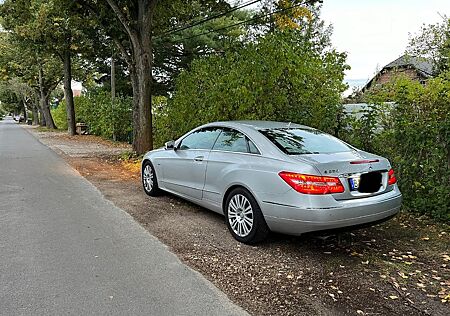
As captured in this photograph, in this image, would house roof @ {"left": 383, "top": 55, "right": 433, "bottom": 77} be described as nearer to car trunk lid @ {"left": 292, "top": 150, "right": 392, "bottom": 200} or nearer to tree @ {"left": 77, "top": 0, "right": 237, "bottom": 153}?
tree @ {"left": 77, "top": 0, "right": 237, "bottom": 153}

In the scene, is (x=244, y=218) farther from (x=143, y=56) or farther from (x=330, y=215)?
(x=143, y=56)

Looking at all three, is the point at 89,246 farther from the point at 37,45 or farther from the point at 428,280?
the point at 37,45

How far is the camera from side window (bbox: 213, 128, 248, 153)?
5.30 meters

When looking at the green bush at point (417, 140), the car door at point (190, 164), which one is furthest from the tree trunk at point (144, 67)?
the green bush at point (417, 140)

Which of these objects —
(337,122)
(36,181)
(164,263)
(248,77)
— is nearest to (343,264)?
(164,263)

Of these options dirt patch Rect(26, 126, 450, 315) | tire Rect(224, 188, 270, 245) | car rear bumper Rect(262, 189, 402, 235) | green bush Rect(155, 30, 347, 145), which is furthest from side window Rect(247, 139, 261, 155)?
green bush Rect(155, 30, 347, 145)

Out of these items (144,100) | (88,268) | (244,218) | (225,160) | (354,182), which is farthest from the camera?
(144,100)

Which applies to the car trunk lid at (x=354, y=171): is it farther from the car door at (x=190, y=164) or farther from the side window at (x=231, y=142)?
the car door at (x=190, y=164)

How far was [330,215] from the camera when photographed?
13.7 ft

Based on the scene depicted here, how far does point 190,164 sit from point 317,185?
7.96 ft

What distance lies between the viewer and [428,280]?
3953mm

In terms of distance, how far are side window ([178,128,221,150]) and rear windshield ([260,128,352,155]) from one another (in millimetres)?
944

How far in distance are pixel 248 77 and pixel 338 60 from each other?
195 cm

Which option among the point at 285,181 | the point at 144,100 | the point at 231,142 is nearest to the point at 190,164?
the point at 231,142
